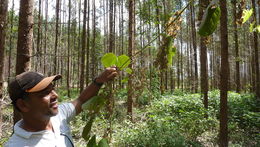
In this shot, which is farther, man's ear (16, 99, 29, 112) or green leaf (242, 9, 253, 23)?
man's ear (16, 99, 29, 112)

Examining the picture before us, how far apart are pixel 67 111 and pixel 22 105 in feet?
1.74

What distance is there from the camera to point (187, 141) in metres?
5.62

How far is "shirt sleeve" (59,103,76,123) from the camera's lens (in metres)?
1.97

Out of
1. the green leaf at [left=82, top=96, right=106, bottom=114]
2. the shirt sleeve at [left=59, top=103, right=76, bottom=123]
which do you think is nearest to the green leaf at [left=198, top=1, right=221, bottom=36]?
the green leaf at [left=82, top=96, right=106, bottom=114]

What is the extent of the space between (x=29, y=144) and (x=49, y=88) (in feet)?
1.48

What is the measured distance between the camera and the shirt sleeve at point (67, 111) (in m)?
1.97

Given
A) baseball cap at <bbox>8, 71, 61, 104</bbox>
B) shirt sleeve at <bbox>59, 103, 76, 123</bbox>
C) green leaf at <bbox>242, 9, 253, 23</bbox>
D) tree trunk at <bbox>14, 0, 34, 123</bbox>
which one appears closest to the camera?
green leaf at <bbox>242, 9, 253, 23</bbox>

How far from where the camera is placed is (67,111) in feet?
6.59

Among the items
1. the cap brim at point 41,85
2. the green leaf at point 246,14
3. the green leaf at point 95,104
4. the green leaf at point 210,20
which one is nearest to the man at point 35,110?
the cap brim at point 41,85

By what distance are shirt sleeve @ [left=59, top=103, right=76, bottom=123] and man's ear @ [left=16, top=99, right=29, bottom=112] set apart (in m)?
0.45

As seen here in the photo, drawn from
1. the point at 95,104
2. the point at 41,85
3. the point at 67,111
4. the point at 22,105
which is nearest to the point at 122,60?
the point at 95,104

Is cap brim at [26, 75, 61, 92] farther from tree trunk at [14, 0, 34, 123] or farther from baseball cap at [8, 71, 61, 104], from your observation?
tree trunk at [14, 0, 34, 123]

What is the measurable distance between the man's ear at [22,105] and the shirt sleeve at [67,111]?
45cm

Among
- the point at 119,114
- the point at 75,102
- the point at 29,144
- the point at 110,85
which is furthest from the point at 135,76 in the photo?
the point at 119,114
